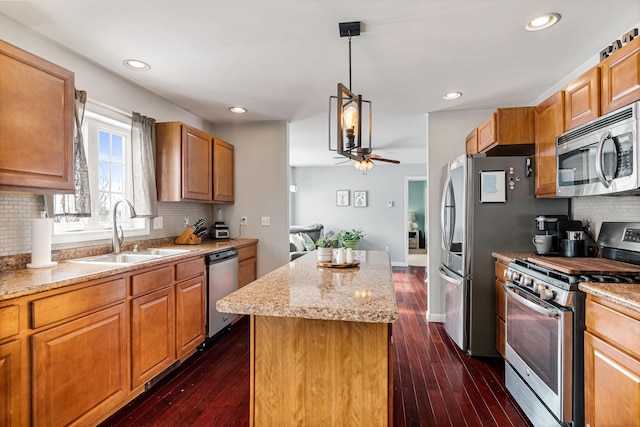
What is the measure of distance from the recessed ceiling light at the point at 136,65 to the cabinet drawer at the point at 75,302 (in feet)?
5.31

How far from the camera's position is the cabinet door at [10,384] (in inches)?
53.8

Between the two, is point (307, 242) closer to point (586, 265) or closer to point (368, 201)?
point (368, 201)

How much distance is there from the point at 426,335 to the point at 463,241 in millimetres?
1100

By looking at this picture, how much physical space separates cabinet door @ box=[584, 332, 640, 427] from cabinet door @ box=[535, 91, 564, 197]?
1.23 m

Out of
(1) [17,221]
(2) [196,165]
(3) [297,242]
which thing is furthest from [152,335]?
(3) [297,242]

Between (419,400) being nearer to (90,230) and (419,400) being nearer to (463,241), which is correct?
(463,241)

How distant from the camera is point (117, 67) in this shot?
2.53 metres

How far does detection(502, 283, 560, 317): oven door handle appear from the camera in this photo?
1.72 metres

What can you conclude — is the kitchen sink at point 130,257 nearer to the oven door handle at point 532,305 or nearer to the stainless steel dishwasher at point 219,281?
the stainless steel dishwasher at point 219,281

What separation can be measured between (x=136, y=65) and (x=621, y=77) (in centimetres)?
312

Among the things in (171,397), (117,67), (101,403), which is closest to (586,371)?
(171,397)

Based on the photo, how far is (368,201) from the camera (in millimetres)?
7531

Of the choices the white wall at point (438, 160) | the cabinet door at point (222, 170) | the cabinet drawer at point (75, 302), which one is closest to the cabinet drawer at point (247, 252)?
the cabinet door at point (222, 170)

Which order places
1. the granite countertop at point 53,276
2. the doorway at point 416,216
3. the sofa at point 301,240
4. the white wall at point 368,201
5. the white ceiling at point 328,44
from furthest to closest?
1. the doorway at point 416,216
2. the white wall at point 368,201
3. the sofa at point 301,240
4. the white ceiling at point 328,44
5. the granite countertop at point 53,276
